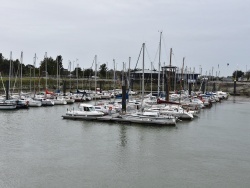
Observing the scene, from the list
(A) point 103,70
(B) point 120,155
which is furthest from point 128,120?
(A) point 103,70

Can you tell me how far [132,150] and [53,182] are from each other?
9618 mm

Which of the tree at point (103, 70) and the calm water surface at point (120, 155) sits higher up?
the tree at point (103, 70)

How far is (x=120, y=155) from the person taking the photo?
27.2 metres

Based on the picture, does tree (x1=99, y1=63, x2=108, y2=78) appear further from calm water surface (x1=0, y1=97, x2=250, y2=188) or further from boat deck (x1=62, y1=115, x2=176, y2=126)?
calm water surface (x1=0, y1=97, x2=250, y2=188)

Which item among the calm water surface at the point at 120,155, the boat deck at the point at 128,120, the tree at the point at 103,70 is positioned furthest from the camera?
the tree at the point at 103,70

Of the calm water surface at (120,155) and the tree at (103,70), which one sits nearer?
the calm water surface at (120,155)

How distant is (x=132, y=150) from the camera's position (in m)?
28.9

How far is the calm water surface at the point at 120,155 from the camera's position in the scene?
21609 mm

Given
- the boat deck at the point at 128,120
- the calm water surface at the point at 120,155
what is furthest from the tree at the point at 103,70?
the calm water surface at the point at 120,155

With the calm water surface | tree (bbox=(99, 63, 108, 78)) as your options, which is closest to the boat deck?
the calm water surface

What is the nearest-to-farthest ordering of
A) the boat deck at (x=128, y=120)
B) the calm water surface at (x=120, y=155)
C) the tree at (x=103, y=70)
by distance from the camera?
the calm water surface at (x=120, y=155)
the boat deck at (x=128, y=120)
the tree at (x=103, y=70)

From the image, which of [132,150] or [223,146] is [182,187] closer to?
[132,150]

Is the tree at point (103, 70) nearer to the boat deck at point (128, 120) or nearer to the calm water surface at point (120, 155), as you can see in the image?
the boat deck at point (128, 120)

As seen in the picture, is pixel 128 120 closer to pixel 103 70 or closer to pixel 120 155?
pixel 120 155
